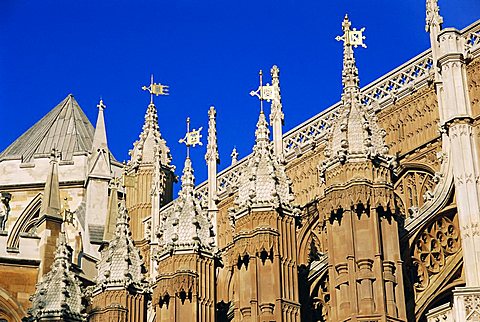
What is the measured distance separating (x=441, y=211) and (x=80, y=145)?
26.5 metres

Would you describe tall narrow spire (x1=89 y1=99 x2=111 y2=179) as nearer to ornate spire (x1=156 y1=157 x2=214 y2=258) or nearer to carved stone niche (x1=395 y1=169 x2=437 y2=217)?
ornate spire (x1=156 y1=157 x2=214 y2=258)

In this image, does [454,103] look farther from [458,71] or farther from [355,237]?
[355,237]

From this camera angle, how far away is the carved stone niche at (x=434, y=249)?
2183 cm

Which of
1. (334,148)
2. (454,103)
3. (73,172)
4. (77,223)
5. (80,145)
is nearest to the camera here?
(334,148)

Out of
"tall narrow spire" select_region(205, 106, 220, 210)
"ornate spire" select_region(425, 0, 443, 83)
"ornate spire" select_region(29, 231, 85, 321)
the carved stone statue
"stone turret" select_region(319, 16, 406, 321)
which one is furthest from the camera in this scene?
the carved stone statue

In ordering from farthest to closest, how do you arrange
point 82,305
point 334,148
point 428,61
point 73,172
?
point 73,172 → point 82,305 → point 428,61 → point 334,148

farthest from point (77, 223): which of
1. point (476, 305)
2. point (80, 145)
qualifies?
point (476, 305)

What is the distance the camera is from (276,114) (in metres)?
29.7

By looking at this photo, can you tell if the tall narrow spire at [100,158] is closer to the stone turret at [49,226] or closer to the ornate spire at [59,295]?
the stone turret at [49,226]

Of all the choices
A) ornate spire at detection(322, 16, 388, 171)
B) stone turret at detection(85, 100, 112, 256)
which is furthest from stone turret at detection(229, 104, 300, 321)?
stone turret at detection(85, 100, 112, 256)

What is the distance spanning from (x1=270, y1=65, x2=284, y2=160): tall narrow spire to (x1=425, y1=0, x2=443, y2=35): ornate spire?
495cm

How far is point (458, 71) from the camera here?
78.3 feet

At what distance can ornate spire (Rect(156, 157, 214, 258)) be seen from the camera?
81.6ft

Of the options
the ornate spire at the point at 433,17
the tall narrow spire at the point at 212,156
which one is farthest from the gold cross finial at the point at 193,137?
the ornate spire at the point at 433,17
